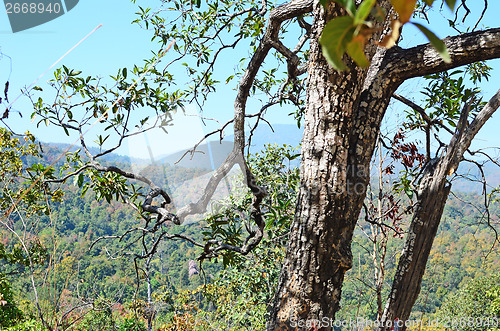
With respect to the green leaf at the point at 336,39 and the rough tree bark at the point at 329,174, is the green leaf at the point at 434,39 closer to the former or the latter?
the green leaf at the point at 336,39

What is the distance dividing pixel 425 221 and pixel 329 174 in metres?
0.81

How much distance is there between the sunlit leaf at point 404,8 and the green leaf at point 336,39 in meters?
0.03

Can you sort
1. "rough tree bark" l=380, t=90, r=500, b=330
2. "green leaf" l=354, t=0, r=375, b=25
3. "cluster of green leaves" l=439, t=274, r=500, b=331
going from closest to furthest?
"green leaf" l=354, t=0, r=375, b=25 < "rough tree bark" l=380, t=90, r=500, b=330 < "cluster of green leaves" l=439, t=274, r=500, b=331

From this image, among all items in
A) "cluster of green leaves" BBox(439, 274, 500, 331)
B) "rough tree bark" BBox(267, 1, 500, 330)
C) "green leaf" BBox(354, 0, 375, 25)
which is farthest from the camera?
"cluster of green leaves" BBox(439, 274, 500, 331)

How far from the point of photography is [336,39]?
0.77ft

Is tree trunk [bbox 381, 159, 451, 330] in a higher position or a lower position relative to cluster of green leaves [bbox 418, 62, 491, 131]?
lower

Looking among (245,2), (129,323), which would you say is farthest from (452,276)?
(245,2)

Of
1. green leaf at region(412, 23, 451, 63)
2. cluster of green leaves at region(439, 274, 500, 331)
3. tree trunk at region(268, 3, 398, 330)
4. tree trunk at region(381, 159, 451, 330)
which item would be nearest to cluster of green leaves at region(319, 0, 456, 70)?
green leaf at region(412, 23, 451, 63)

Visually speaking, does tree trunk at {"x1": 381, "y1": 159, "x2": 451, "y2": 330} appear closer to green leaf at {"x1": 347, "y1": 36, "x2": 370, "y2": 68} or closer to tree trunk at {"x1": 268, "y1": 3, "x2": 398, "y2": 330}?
tree trunk at {"x1": 268, "y1": 3, "x2": 398, "y2": 330}

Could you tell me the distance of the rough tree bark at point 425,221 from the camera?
178 centimetres

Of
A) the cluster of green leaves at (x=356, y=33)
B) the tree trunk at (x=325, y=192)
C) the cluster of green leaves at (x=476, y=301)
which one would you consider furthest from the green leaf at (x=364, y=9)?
the cluster of green leaves at (x=476, y=301)

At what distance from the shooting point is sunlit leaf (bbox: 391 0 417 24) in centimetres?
22

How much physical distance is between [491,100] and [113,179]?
1866mm

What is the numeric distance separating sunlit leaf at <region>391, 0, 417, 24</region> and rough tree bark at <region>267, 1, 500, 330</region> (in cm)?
102
